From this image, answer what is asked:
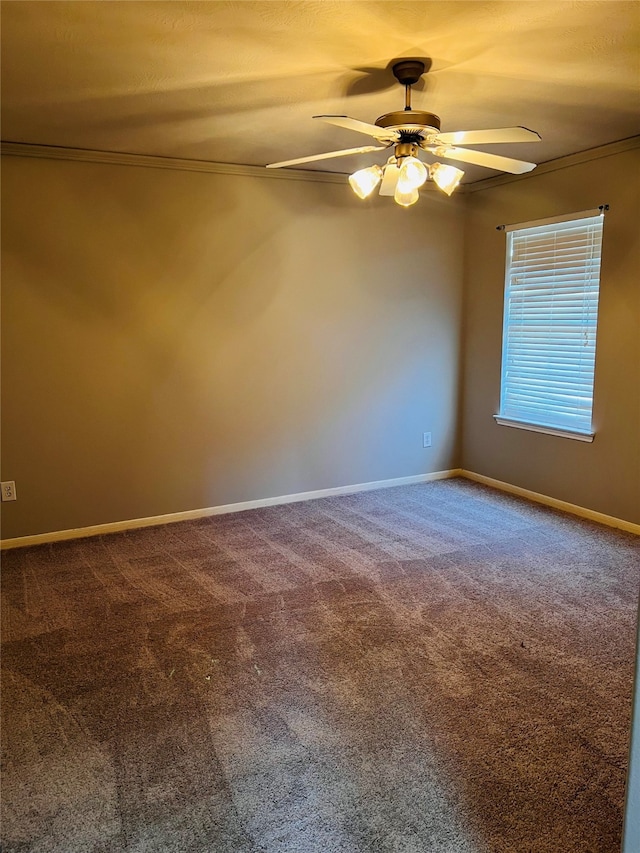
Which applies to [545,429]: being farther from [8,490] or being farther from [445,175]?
[8,490]

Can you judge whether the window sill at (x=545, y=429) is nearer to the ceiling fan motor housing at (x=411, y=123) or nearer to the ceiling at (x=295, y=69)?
the ceiling at (x=295, y=69)

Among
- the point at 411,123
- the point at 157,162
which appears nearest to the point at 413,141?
the point at 411,123

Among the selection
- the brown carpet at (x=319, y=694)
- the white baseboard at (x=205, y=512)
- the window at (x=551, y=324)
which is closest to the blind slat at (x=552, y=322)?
the window at (x=551, y=324)

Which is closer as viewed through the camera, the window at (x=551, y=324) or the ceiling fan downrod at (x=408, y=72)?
the ceiling fan downrod at (x=408, y=72)

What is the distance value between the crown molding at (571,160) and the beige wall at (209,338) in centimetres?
33

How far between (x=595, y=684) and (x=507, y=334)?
2.97 m

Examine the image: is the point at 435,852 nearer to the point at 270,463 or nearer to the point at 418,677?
the point at 418,677

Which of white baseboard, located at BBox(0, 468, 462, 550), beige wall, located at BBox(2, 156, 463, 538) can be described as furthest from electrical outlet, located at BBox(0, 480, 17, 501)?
white baseboard, located at BBox(0, 468, 462, 550)

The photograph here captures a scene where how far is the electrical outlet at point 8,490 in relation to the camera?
12.0 ft

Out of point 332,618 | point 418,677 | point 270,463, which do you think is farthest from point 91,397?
point 418,677

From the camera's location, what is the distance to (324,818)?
1675 millimetres

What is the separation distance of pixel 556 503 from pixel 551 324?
1289mm

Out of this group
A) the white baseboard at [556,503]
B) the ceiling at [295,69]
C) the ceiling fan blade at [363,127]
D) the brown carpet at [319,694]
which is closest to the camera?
the brown carpet at [319,694]

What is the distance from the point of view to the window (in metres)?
3.99
